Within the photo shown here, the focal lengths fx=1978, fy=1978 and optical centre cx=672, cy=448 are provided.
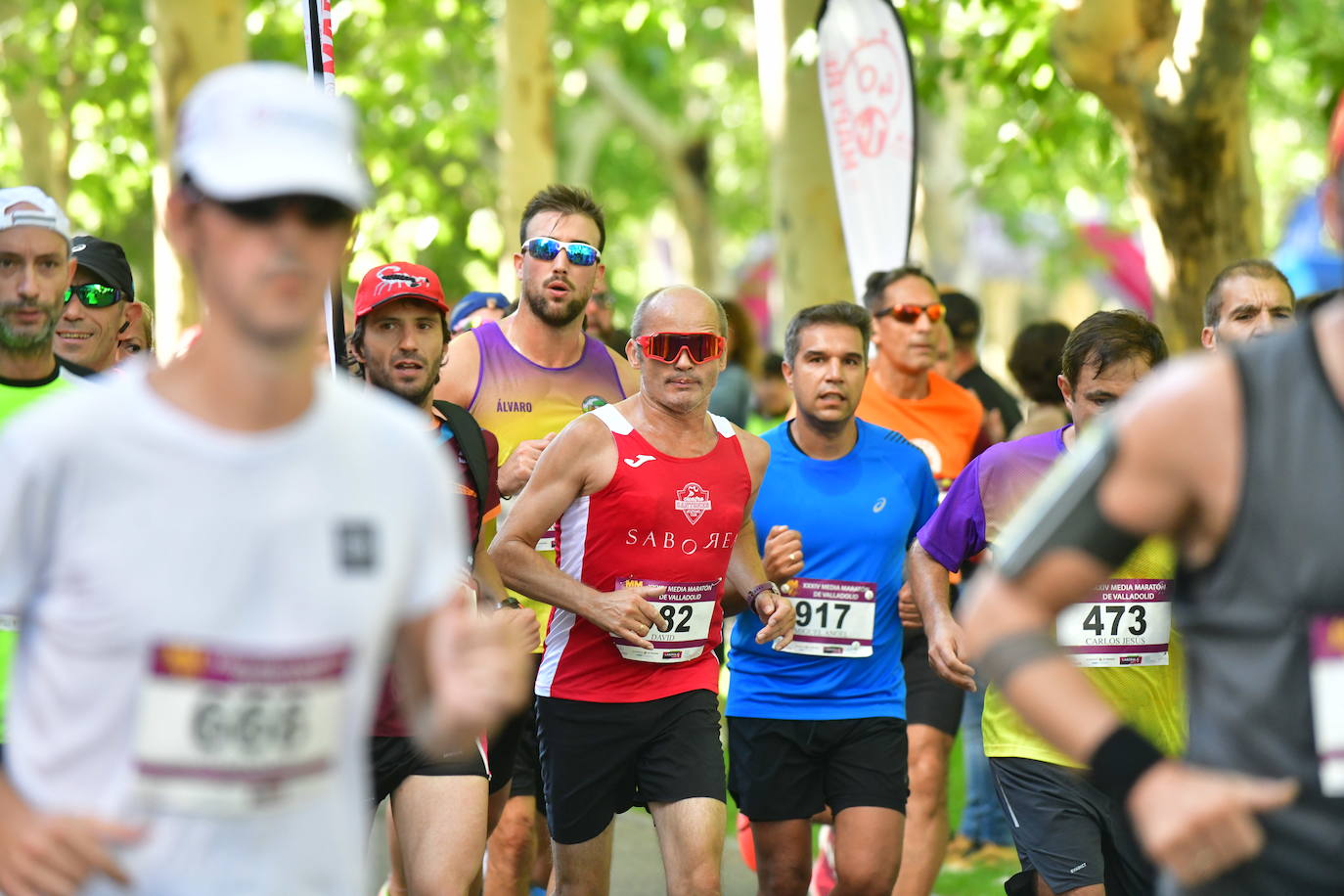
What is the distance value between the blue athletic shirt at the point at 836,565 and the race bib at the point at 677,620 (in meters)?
0.54

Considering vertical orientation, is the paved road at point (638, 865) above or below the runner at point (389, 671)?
below

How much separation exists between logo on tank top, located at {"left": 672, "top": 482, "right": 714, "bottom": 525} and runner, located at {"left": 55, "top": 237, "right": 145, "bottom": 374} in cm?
178

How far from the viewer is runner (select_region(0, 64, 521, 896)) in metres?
2.57

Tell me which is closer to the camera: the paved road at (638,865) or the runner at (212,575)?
the runner at (212,575)

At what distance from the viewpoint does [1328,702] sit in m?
2.61

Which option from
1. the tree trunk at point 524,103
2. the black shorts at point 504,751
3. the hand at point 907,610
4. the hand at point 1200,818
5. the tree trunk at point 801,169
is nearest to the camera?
the hand at point 1200,818

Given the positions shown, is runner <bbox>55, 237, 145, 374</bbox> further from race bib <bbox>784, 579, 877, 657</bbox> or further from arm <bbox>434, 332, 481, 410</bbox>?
race bib <bbox>784, 579, 877, 657</bbox>

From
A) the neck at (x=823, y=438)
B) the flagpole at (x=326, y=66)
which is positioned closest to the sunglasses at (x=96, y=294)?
the flagpole at (x=326, y=66)

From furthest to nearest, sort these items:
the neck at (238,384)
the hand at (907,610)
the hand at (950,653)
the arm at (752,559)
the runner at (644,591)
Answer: the hand at (907,610)
the arm at (752,559)
the runner at (644,591)
the hand at (950,653)
the neck at (238,384)

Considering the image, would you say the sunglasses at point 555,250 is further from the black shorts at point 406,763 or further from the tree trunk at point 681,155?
the tree trunk at point 681,155

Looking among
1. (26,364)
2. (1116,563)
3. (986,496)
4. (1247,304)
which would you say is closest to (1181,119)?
(1247,304)

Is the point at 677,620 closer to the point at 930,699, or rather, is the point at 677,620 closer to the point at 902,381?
the point at 930,699

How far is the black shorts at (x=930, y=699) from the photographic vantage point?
7.46 meters

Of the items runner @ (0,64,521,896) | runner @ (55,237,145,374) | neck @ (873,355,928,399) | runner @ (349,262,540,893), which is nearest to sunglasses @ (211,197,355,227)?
runner @ (0,64,521,896)
